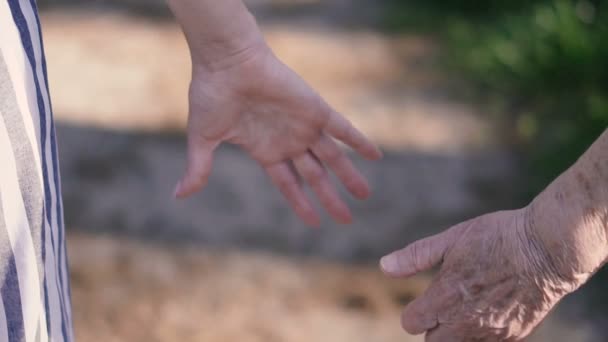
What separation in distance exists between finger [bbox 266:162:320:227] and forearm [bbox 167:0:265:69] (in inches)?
10.3

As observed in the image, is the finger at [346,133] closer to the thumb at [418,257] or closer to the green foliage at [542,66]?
the thumb at [418,257]

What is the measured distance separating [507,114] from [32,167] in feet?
9.15

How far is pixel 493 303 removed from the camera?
125cm

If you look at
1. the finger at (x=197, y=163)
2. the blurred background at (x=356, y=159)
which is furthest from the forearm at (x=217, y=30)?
the blurred background at (x=356, y=159)

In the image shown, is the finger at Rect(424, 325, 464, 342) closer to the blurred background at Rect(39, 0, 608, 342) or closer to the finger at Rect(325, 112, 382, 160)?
the finger at Rect(325, 112, 382, 160)

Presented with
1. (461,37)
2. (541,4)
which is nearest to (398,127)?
(461,37)

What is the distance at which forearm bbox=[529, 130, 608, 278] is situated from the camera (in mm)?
1148

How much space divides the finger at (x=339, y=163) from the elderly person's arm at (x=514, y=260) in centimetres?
33

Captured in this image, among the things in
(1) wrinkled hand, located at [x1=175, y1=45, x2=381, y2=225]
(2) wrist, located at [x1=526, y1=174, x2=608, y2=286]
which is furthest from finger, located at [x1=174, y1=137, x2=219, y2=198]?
(2) wrist, located at [x1=526, y1=174, x2=608, y2=286]

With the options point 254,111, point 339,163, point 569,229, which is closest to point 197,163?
point 254,111

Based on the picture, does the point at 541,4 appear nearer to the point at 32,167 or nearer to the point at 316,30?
the point at 316,30

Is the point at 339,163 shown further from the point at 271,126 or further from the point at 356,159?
the point at 356,159

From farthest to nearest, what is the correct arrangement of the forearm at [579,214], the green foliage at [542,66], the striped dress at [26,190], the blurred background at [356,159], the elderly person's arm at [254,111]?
the green foliage at [542,66] < the blurred background at [356,159] < the elderly person's arm at [254,111] < the forearm at [579,214] < the striped dress at [26,190]

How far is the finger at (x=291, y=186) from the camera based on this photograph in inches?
64.6
